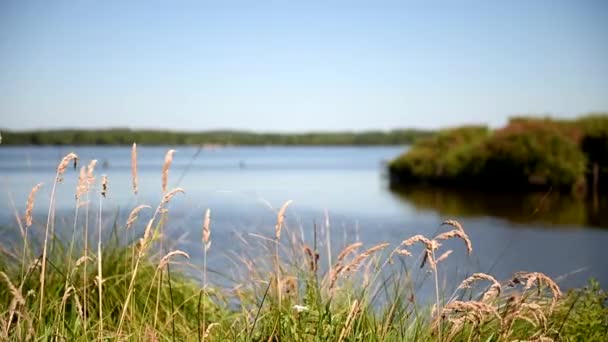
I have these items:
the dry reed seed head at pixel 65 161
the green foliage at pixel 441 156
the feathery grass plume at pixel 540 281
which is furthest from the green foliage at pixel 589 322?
the green foliage at pixel 441 156

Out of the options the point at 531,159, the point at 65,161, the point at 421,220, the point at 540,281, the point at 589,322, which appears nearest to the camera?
the point at 65,161

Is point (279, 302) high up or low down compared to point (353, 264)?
down

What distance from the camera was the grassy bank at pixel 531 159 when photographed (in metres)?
28.2

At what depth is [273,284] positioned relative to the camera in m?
4.25

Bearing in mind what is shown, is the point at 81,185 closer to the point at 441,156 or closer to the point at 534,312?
the point at 534,312

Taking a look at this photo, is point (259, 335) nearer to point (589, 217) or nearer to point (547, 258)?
point (547, 258)

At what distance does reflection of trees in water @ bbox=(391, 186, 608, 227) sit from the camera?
20116 millimetres

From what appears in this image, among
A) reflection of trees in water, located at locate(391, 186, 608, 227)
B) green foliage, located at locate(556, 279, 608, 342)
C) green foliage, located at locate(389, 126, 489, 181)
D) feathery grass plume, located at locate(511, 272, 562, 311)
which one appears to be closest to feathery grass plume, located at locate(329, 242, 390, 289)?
feathery grass plume, located at locate(511, 272, 562, 311)

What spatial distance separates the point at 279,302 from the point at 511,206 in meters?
22.0

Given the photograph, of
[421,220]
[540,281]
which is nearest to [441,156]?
[421,220]

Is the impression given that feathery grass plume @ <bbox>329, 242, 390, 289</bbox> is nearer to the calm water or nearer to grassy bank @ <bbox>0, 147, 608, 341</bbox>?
grassy bank @ <bbox>0, 147, 608, 341</bbox>

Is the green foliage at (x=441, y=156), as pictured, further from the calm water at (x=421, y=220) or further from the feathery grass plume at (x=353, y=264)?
the feathery grass plume at (x=353, y=264)

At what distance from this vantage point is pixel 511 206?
23.9 m

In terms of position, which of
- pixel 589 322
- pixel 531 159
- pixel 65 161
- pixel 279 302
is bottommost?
pixel 589 322
